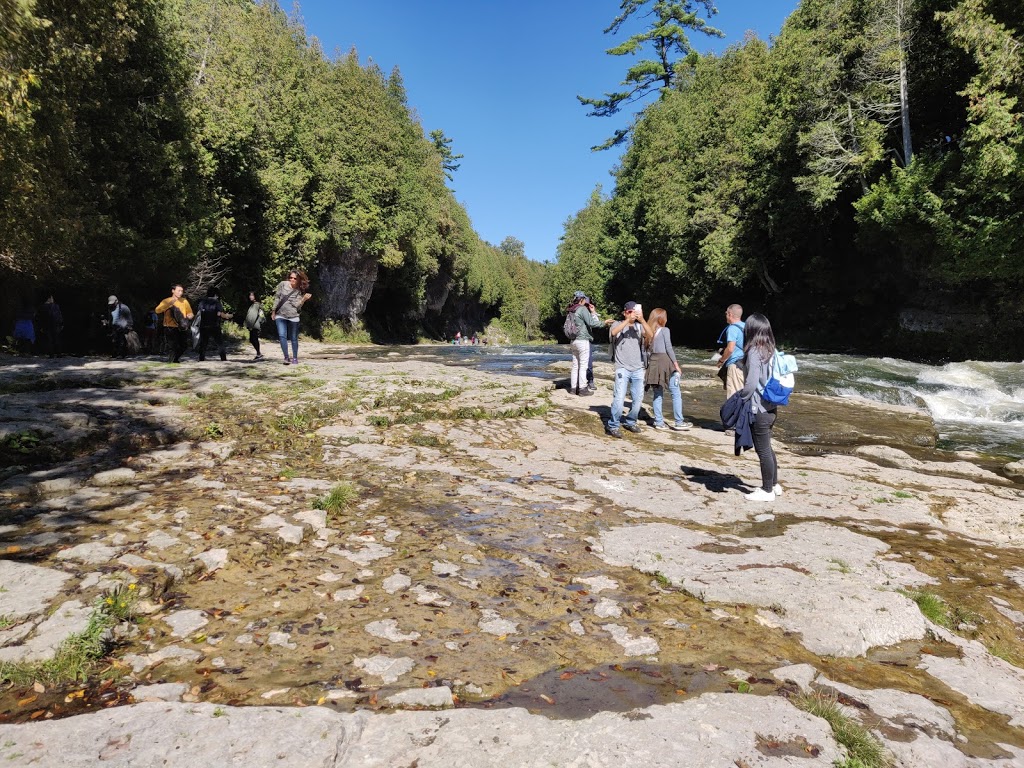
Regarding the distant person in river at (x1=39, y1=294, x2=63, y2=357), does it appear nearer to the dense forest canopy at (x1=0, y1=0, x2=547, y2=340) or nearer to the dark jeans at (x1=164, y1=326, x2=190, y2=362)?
the dense forest canopy at (x1=0, y1=0, x2=547, y2=340)

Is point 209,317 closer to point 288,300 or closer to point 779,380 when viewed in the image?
point 288,300

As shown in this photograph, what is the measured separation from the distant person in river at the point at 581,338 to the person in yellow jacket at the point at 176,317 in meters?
9.27

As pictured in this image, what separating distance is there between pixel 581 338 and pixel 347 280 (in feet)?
114

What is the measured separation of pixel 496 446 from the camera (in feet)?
27.7

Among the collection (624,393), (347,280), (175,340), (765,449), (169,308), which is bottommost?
(765,449)

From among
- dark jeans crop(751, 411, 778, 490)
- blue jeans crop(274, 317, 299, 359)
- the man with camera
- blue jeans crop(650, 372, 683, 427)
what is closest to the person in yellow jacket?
blue jeans crop(274, 317, 299, 359)

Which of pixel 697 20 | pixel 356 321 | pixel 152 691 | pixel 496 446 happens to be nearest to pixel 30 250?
pixel 496 446

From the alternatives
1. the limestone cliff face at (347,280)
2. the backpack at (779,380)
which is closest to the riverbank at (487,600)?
the backpack at (779,380)

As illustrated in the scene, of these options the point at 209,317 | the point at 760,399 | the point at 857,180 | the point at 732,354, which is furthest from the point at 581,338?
the point at 857,180

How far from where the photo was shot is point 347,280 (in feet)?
138

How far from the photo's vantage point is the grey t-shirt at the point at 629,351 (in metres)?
9.63

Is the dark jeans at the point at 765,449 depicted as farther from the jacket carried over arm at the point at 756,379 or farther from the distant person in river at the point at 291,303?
the distant person in river at the point at 291,303

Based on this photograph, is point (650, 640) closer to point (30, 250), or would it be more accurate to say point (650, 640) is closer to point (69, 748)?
point (69, 748)

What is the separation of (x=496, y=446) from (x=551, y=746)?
6111mm
